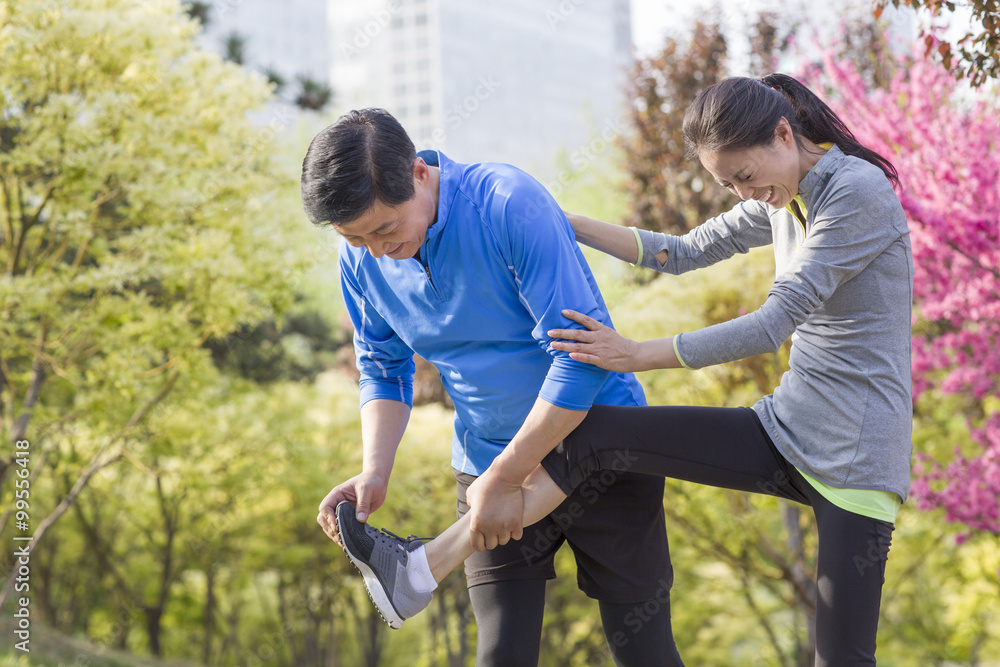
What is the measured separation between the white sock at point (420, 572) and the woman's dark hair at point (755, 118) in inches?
47.1

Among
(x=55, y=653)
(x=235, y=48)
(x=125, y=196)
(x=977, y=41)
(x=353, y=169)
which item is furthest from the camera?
(x=235, y=48)

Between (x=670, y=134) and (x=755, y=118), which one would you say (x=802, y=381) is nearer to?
(x=755, y=118)

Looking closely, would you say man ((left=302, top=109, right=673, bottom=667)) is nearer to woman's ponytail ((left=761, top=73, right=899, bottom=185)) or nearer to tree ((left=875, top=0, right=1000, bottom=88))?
woman's ponytail ((left=761, top=73, right=899, bottom=185))

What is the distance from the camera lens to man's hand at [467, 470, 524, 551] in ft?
6.10

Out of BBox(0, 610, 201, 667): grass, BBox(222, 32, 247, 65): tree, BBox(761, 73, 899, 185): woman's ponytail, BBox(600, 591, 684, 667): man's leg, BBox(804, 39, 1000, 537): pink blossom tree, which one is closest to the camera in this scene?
BBox(761, 73, 899, 185): woman's ponytail

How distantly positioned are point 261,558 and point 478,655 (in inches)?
398

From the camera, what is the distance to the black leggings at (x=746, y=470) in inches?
69.4

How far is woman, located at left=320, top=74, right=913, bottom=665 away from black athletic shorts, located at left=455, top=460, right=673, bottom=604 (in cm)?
17

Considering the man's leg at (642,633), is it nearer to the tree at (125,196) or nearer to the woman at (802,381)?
the woman at (802,381)

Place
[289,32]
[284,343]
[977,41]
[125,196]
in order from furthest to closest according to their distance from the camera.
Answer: [289,32], [284,343], [125,196], [977,41]

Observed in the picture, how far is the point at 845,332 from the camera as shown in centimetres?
181

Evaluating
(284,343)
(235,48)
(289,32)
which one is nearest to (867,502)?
(235,48)

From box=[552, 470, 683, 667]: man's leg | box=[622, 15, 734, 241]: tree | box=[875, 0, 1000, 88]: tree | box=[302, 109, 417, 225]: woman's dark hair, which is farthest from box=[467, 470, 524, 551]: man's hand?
box=[622, 15, 734, 241]: tree

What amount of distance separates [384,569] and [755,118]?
1.37 meters
